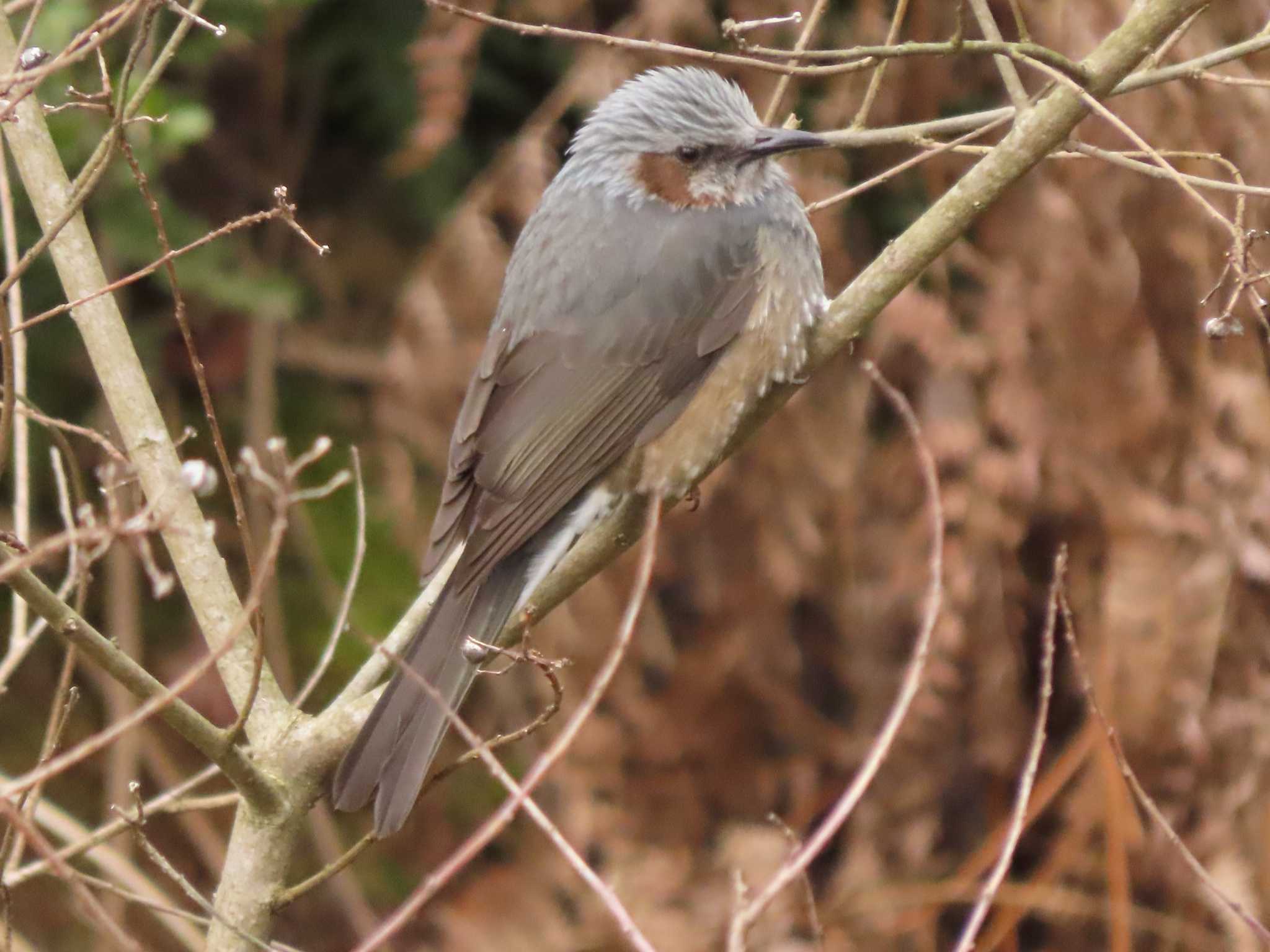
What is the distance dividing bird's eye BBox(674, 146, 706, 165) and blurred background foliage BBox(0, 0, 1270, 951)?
823 mm

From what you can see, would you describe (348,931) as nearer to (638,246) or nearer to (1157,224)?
(638,246)

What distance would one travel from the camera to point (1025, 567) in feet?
15.4

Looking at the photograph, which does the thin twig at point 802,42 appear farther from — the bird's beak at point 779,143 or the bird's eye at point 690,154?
the bird's eye at point 690,154

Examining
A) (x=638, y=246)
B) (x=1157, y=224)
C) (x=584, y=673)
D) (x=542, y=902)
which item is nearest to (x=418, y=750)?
(x=638, y=246)

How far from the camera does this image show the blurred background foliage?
4246mm

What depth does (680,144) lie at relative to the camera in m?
3.65

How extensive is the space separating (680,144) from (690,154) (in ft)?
0.11

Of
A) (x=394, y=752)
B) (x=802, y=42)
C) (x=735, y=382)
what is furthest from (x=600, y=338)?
(x=394, y=752)

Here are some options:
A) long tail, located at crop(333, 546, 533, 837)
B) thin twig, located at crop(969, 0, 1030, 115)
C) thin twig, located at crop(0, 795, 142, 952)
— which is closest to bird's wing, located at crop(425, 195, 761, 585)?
long tail, located at crop(333, 546, 533, 837)

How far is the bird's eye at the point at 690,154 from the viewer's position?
3.64 meters

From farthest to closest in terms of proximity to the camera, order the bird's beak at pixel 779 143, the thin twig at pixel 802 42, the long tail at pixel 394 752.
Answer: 1. the bird's beak at pixel 779 143
2. the thin twig at pixel 802 42
3. the long tail at pixel 394 752

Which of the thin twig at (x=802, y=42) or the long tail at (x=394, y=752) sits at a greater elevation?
the thin twig at (x=802, y=42)

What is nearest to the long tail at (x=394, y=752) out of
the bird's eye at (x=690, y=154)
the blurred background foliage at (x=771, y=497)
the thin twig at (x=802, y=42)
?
the thin twig at (x=802, y=42)

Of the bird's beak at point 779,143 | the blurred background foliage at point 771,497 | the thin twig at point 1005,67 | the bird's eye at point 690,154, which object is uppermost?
the thin twig at point 1005,67
